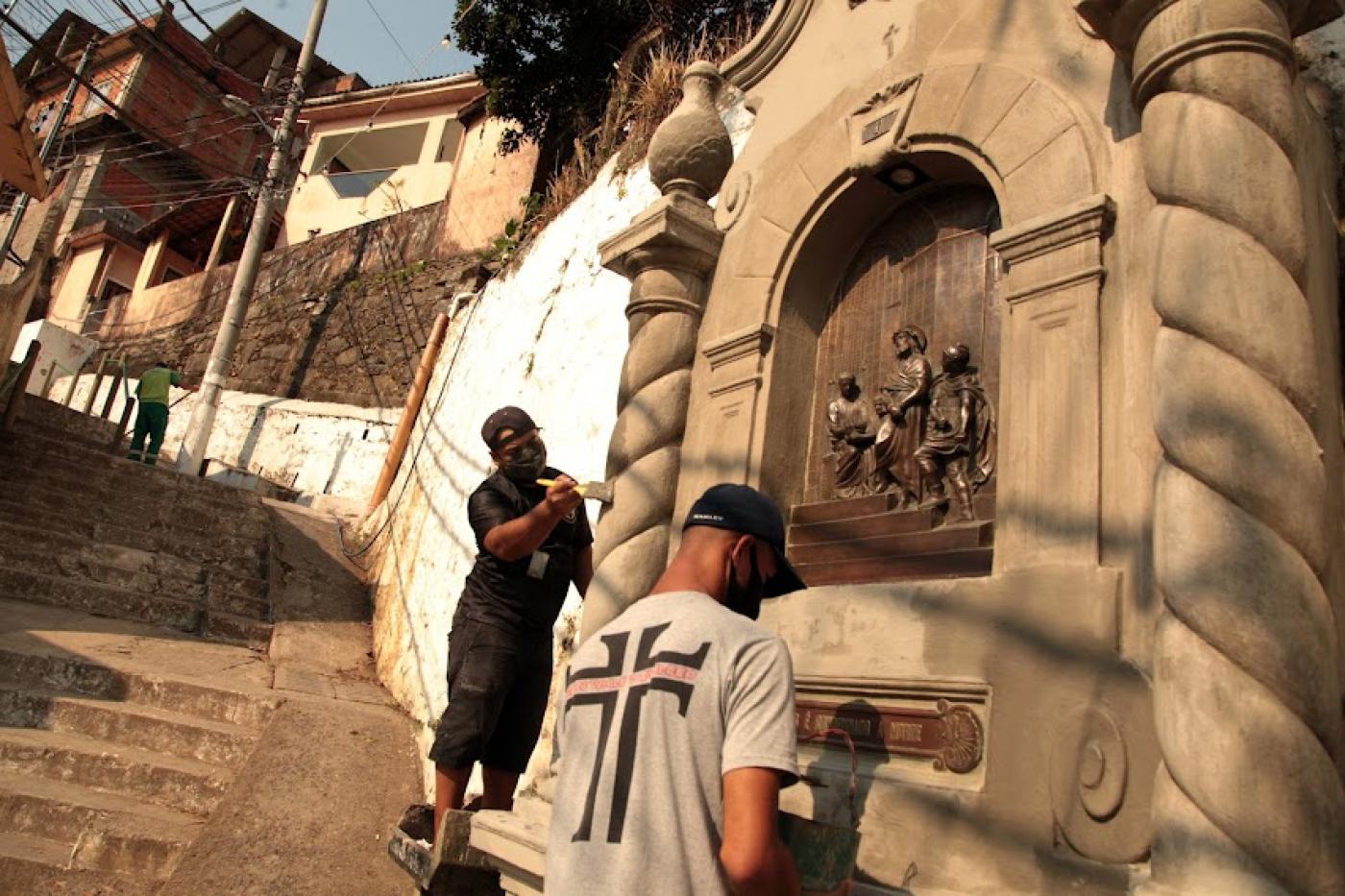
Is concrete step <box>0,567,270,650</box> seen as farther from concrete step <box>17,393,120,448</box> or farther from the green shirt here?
the green shirt

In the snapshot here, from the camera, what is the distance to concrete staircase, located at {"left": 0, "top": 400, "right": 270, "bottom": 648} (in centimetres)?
747

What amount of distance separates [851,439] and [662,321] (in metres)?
1.22

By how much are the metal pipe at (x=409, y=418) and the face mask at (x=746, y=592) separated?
10.7 meters

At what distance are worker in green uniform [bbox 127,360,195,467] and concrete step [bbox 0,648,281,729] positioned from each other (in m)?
8.68

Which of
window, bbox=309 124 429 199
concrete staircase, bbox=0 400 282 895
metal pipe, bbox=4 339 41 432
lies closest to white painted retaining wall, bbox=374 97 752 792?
concrete staircase, bbox=0 400 282 895

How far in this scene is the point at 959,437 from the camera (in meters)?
3.77

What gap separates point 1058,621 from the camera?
2914 millimetres

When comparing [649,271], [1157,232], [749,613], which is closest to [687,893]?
[749,613]

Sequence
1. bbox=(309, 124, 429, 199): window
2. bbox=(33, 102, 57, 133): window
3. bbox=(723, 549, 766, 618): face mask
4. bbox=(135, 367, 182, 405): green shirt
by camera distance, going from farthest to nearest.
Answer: bbox=(33, 102, 57, 133): window
bbox=(309, 124, 429, 199): window
bbox=(135, 367, 182, 405): green shirt
bbox=(723, 549, 766, 618): face mask

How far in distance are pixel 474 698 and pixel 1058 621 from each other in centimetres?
205

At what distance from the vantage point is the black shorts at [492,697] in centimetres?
355

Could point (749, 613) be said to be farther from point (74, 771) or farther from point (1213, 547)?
point (74, 771)

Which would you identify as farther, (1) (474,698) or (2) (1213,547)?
(1) (474,698)

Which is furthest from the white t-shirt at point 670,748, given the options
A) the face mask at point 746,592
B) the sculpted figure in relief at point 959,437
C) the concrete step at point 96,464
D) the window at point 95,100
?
the window at point 95,100
